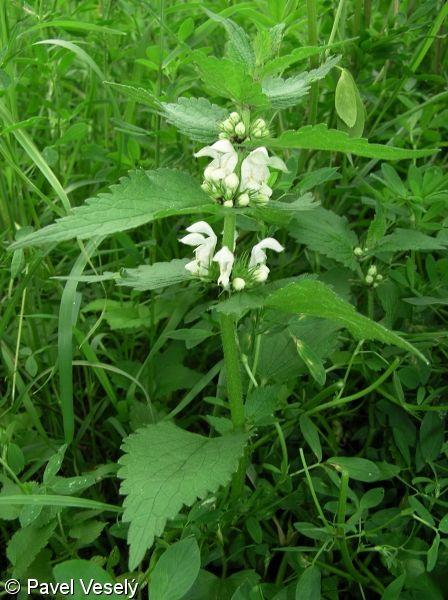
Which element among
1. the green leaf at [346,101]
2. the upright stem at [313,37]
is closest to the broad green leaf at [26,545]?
the green leaf at [346,101]

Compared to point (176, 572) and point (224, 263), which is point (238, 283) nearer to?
point (224, 263)

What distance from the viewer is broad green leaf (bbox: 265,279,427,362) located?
80 cm

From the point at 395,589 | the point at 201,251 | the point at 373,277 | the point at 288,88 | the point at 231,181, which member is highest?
the point at 288,88

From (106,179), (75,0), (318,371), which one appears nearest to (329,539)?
(318,371)

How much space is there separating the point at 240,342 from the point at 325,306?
1.27 ft

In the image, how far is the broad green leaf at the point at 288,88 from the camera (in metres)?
Result: 0.92

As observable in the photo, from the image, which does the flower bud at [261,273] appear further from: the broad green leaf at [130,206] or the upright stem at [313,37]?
the upright stem at [313,37]

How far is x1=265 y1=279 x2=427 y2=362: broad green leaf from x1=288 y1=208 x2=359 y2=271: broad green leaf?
366mm

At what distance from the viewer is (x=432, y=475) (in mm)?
1247

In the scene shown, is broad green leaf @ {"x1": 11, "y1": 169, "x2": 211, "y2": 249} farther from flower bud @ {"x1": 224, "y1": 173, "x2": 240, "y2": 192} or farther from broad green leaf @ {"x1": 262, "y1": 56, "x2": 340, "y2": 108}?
broad green leaf @ {"x1": 262, "y1": 56, "x2": 340, "y2": 108}

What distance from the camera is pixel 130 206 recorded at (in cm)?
88

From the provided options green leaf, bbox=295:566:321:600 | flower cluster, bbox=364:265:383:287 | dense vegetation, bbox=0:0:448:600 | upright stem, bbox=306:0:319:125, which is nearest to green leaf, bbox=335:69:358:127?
dense vegetation, bbox=0:0:448:600

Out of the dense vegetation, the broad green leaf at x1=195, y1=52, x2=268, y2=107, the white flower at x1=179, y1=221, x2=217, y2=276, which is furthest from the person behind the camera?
the white flower at x1=179, y1=221, x2=217, y2=276

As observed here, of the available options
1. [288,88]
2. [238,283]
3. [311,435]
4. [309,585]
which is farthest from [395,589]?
[288,88]
